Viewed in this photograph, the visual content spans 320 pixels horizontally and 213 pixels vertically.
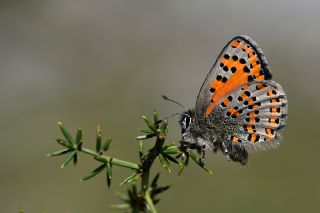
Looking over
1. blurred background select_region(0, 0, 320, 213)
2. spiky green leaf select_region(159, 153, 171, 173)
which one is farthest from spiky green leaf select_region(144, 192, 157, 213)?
blurred background select_region(0, 0, 320, 213)

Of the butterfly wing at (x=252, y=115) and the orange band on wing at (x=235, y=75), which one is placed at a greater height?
the orange band on wing at (x=235, y=75)

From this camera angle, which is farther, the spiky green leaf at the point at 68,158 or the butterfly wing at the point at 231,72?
the butterfly wing at the point at 231,72

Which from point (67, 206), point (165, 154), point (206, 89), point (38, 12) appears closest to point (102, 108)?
point (67, 206)

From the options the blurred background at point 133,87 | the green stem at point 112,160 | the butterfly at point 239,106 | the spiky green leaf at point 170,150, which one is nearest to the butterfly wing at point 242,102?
the butterfly at point 239,106

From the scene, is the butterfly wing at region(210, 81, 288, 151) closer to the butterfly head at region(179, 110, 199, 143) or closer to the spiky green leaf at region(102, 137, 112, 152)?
the butterfly head at region(179, 110, 199, 143)

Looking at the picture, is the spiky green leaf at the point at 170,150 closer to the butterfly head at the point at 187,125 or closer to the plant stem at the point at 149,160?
the plant stem at the point at 149,160

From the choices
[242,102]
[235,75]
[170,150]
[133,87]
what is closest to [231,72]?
[235,75]

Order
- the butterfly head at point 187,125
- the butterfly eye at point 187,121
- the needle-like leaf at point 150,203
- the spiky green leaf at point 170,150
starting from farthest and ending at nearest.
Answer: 1. the butterfly eye at point 187,121
2. the butterfly head at point 187,125
3. the spiky green leaf at point 170,150
4. the needle-like leaf at point 150,203

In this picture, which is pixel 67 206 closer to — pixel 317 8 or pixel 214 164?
pixel 214 164
